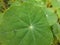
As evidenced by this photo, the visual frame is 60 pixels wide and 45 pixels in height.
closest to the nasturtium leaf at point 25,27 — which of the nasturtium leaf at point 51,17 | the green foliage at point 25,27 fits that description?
the green foliage at point 25,27

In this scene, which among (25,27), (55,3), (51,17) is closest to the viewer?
(25,27)

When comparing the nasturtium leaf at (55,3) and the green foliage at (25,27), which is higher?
the nasturtium leaf at (55,3)

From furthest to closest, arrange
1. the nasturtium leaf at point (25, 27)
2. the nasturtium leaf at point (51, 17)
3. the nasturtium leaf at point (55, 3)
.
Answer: the nasturtium leaf at point (55, 3) < the nasturtium leaf at point (51, 17) < the nasturtium leaf at point (25, 27)

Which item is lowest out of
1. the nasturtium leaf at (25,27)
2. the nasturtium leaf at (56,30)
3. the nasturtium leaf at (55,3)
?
the nasturtium leaf at (56,30)

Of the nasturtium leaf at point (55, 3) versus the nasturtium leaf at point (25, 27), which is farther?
the nasturtium leaf at point (55, 3)

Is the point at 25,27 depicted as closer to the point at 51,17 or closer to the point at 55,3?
the point at 51,17

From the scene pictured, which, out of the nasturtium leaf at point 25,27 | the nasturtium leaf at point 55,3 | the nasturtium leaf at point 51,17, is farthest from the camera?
the nasturtium leaf at point 55,3

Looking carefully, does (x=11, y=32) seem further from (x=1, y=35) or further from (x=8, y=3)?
(x=8, y=3)

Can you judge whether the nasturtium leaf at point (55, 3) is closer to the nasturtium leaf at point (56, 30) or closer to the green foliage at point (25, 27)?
the nasturtium leaf at point (56, 30)

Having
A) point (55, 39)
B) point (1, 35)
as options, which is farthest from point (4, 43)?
point (55, 39)

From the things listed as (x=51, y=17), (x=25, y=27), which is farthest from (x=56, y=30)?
(x=25, y=27)
